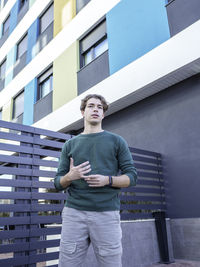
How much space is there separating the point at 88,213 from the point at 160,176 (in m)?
4.47

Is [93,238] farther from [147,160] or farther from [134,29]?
[134,29]

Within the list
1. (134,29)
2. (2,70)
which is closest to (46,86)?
(134,29)

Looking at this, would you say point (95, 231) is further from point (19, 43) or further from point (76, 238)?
point (19, 43)

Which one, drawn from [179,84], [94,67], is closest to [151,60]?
[179,84]

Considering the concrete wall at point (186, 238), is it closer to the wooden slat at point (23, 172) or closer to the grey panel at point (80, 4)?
the wooden slat at point (23, 172)

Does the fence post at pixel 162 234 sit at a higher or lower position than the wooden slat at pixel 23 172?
lower

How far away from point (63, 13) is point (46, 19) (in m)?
1.70

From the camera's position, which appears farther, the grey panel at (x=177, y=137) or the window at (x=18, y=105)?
the window at (x=18, y=105)

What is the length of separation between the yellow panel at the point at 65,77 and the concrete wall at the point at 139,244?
4844 mm

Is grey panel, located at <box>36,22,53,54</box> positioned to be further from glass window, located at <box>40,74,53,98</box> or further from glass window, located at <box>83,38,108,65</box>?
glass window, located at <box>83,38,108,65</box>

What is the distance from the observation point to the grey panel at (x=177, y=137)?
5484 millimetres

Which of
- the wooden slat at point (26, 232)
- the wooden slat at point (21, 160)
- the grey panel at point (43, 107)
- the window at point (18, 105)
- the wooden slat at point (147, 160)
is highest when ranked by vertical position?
the window at point (18, 105)

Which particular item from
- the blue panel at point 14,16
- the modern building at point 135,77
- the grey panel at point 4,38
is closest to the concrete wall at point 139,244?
the modern building at point 135,77

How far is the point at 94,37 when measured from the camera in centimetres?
836
